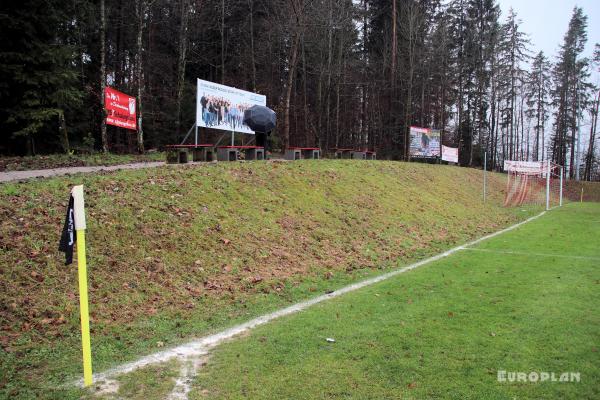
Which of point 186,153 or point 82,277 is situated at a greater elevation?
point 186,153

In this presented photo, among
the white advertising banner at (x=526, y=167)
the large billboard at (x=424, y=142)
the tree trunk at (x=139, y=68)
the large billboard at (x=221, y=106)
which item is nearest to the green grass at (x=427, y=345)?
the large billboard at (x=221, y=106)

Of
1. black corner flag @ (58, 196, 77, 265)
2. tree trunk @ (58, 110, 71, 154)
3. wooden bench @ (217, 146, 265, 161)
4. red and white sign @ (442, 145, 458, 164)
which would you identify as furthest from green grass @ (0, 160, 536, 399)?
red and white sign @ (442, 145, 458, 164)

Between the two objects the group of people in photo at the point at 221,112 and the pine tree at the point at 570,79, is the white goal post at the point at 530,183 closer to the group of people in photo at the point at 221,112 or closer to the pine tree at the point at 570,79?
the group of people in photo at the point at 221,112

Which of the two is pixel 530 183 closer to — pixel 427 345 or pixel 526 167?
pixel 526 167

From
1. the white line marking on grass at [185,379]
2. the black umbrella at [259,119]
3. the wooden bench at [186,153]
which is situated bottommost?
the white line marking on grass at [185,379]

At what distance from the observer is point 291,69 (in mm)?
21641

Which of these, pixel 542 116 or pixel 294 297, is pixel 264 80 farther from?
pixel 542 116

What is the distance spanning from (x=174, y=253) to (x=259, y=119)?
9349 mm

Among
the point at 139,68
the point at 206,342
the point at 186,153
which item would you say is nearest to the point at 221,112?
the point at 186,153

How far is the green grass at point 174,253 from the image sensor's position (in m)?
5.15

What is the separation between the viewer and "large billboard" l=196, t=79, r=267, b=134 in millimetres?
15797

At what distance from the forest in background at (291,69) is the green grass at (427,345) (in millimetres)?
14776

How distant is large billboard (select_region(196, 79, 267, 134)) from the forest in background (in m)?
4.65

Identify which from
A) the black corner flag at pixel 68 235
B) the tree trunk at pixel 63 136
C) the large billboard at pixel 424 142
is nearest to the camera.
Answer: the black corner flag at pixel 68 235
